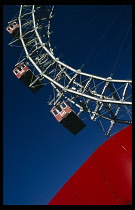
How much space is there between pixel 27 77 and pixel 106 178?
16.7 meters

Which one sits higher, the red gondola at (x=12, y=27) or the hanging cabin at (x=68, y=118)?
the red gondola at (x=12, y=27)

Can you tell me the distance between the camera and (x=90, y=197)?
7.52 meters

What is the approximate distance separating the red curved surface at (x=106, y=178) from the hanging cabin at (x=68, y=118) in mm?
9033

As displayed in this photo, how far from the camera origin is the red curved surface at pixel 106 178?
22.6ft

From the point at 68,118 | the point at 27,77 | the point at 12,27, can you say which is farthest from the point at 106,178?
the point at 12,27

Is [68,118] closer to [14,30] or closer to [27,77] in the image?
[27,77]

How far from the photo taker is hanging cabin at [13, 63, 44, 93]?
2150cm

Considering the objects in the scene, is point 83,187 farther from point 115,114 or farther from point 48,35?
point 48,35

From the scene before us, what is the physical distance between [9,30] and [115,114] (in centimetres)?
1765

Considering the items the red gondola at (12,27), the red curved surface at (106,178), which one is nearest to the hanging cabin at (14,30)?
the red gondola at (12,27)

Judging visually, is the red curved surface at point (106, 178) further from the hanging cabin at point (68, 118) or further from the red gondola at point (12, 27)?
the red gondola at point (12, 27)

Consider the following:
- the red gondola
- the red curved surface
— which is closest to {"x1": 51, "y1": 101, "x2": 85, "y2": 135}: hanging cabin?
the red curved surface

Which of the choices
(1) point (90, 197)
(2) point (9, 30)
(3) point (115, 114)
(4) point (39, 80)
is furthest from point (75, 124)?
(2) point (9, 30)

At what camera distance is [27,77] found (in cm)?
2156
